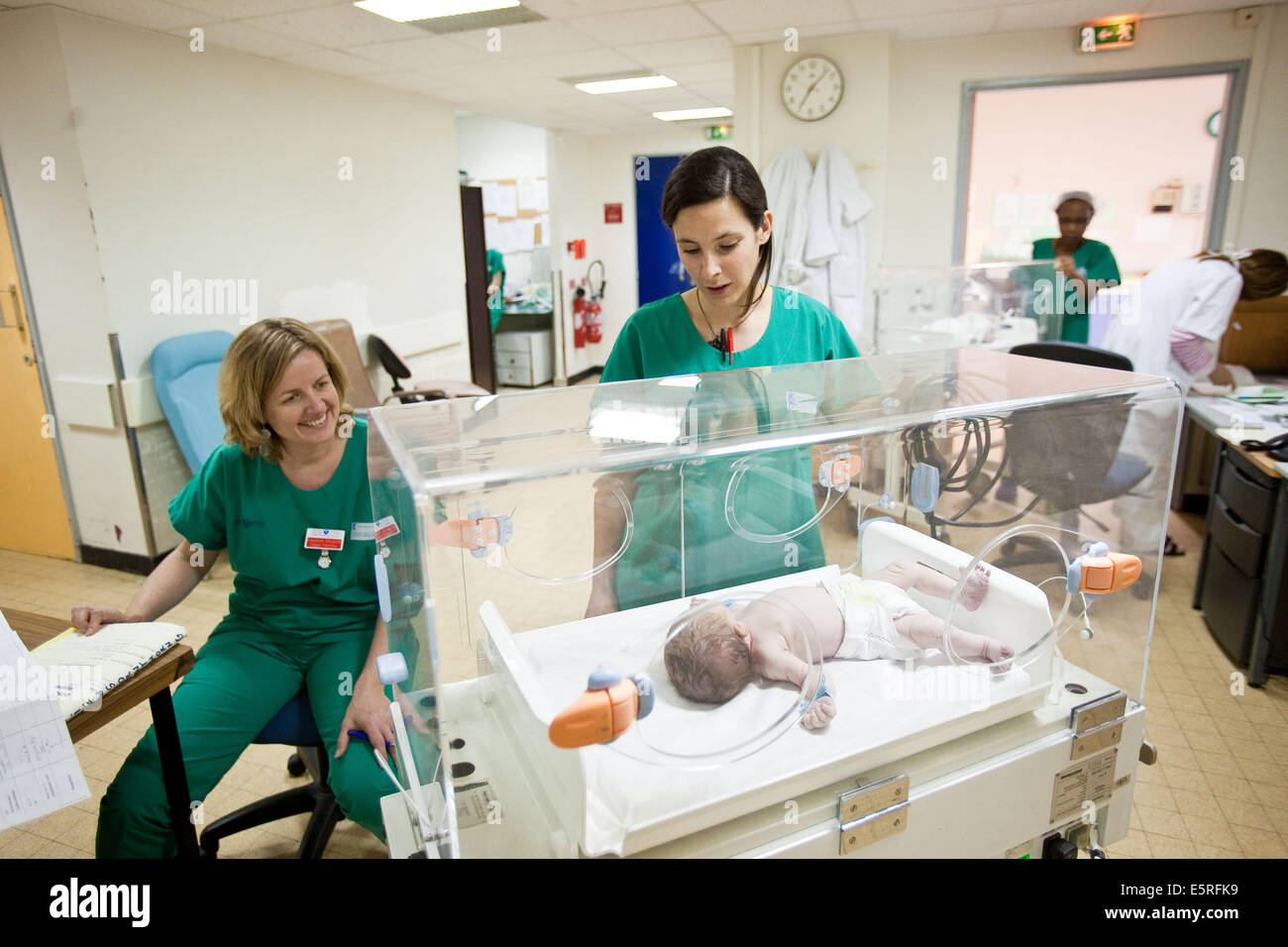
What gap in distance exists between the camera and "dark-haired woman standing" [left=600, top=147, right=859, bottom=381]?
1.48m

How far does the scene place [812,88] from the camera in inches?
169

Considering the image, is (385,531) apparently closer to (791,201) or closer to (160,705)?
(160,705)

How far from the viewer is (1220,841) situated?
1.96 meters

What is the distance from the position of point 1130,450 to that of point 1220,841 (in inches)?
46.7

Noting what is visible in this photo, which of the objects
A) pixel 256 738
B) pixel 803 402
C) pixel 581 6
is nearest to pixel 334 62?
pixel 581 6

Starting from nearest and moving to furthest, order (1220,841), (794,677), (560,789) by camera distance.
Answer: (560,789) < (794,677) < (1220,841)

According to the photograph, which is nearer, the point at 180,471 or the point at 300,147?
the point at 180,471

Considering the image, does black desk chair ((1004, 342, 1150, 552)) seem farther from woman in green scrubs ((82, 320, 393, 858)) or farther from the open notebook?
the open notebook

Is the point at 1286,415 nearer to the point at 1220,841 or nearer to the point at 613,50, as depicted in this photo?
the point at 1220,841

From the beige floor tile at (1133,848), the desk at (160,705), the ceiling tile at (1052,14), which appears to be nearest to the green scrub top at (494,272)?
the ceiling tile at (1052,14)

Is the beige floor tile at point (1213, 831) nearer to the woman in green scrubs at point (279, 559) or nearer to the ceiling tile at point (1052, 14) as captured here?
the woman in green scrubs at point (279, 559)

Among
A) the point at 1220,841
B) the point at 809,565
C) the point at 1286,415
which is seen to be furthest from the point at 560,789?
the point at 1286,415

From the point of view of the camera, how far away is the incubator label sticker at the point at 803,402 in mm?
1312

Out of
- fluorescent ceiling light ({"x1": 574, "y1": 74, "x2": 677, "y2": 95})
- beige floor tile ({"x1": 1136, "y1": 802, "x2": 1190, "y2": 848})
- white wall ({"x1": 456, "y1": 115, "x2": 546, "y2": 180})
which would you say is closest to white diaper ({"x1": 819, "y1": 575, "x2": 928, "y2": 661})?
beige floor tile ({"x1": 1136, "y1": 802, "x2": 1190, "y2": 848})
